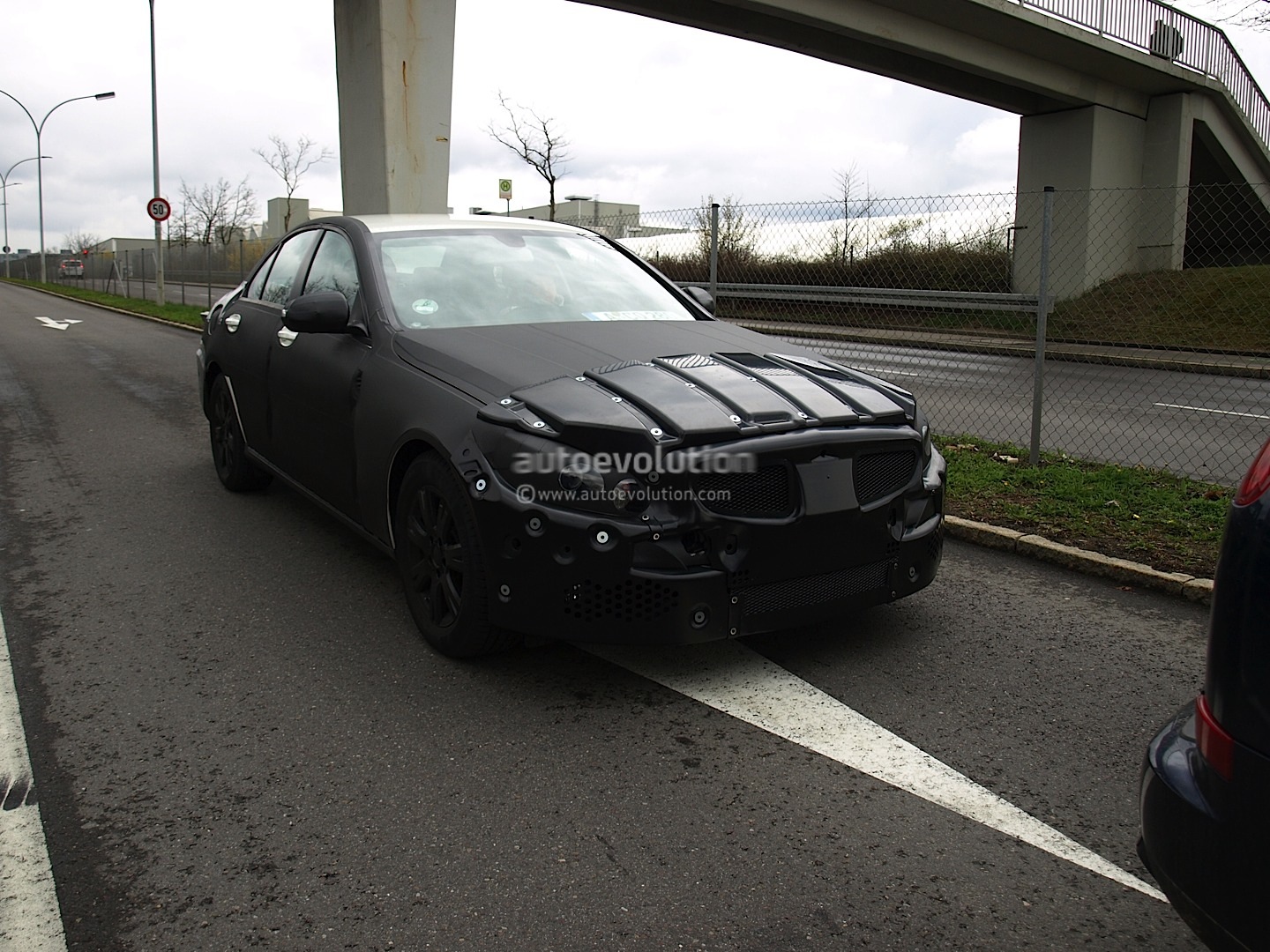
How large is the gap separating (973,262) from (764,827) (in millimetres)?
14147

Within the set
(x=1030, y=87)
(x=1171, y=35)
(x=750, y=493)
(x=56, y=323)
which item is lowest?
(x=750, y=493)

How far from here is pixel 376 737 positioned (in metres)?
3.27

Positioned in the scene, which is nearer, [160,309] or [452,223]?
[452,223]

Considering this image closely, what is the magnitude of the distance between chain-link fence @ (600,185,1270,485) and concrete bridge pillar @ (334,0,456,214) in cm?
297

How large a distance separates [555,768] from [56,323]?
81.6 feet

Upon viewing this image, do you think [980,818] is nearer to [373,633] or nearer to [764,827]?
[764,827]

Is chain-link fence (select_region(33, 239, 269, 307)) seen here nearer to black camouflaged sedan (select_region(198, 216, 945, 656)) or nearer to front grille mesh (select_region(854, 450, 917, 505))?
black camouflaged sedan (select_region(198, 216, 945, 656))

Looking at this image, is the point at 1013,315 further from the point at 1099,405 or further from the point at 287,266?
the point at 287,266

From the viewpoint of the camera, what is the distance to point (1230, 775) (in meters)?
1.70

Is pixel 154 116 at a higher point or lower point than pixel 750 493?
higher

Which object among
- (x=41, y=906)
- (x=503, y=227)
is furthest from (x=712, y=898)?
(x=503, y=227)

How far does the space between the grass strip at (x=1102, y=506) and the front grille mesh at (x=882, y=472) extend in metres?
1.74

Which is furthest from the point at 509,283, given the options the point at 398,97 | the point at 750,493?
the point at 398,97

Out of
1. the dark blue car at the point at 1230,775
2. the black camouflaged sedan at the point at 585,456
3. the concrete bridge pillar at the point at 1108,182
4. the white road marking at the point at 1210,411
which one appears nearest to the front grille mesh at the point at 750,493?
the black camouflaged sedan at the point at 585,456
